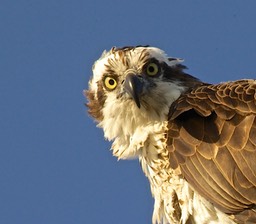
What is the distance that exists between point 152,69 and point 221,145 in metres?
1.61

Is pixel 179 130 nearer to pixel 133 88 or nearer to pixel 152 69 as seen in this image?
pixel 133 88

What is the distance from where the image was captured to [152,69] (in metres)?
13.8

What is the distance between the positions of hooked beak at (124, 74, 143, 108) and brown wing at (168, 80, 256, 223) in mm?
538

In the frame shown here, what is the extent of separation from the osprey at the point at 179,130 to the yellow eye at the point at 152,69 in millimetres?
12

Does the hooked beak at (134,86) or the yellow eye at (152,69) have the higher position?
the yellow eye at (152,69)

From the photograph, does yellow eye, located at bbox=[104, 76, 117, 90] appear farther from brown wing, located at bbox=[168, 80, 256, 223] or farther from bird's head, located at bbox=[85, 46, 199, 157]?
brown wing, located at bbox=[168, 80, 256, 223]

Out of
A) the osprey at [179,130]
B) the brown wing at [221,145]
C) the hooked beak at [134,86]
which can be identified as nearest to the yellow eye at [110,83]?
the osprey at [179,130]

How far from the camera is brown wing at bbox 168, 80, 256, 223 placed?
12.4 meters

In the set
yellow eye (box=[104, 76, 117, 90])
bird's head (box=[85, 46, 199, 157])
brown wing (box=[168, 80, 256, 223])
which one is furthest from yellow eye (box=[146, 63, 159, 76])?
brown wing (box=[168, 80, 256, 223])

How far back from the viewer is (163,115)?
1342cm

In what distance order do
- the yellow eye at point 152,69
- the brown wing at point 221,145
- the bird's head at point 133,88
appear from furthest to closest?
the yellow eye at point 152,69 → the bird's head at point 133,88 → the brown wing at point 221,145

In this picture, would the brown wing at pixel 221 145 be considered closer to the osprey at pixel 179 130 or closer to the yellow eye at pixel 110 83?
the osprey at pixel 179 130

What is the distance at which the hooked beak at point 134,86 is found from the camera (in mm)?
13219

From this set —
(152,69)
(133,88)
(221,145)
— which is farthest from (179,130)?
(152,69)
